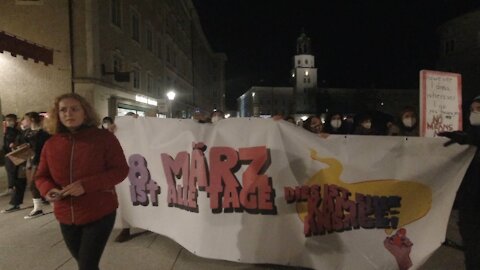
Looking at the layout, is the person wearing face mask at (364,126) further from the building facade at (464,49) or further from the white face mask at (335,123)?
the building facade at (464,49)

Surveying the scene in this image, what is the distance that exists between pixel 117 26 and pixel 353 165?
1966cm

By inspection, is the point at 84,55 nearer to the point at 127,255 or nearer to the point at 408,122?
the point at 127,255

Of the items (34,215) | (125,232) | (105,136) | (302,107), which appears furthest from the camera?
(302,107)

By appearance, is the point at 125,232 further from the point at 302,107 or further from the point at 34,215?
the point at 302,107

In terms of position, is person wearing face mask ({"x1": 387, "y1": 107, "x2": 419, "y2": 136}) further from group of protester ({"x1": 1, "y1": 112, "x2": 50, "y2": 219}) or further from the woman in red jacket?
group of protester ({"x1": 1, "y1": 112, "x2": 50, "y2": 219})

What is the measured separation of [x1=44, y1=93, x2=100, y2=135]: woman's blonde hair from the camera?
3061 millimetres

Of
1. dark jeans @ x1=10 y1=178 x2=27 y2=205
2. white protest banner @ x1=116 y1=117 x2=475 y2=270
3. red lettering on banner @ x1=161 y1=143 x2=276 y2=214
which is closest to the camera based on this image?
white protest banner @ x1=116 y1=117 x2=475 y2=270

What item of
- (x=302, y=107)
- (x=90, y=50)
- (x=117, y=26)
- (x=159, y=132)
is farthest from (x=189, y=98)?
(x=302, y=107)

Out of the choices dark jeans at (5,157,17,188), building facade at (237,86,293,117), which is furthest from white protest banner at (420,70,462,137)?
building facade at (237,86,293,117)

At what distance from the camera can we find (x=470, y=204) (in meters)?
3.85

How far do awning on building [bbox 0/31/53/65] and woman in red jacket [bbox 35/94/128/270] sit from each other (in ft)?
40.1

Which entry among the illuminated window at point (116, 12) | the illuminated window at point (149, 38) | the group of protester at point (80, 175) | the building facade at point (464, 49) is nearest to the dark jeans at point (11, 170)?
the group of protester at point (80, 175)

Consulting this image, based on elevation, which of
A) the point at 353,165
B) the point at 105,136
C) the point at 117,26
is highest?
the point at 117,26

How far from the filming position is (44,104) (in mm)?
17078
